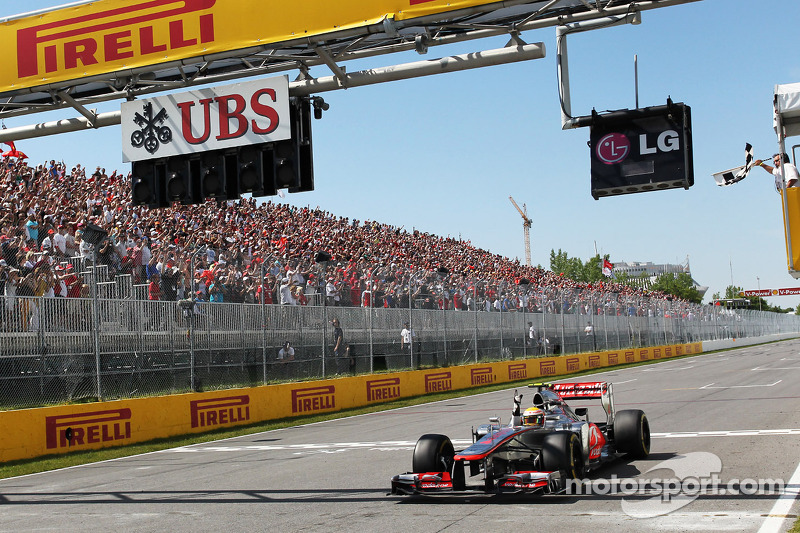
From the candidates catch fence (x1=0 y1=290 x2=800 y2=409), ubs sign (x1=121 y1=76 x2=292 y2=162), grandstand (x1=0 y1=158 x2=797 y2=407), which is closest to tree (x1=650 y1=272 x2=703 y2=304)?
grandstand (x1=0 y1=158 x2=797 y2=407)

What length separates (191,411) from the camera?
1688 cm

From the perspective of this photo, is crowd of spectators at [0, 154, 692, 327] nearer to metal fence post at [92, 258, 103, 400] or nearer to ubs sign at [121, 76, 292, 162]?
metal fence post at [92, 258, 103, 400]

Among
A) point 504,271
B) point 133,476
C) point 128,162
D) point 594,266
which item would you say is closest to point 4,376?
point 133,476

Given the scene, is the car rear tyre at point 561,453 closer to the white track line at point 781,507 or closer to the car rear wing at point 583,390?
the white track line at point 781,507

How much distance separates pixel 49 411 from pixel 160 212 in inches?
457

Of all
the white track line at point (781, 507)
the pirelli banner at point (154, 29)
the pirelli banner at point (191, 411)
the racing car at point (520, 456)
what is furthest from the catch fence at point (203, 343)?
the white track line at point (781, 507)

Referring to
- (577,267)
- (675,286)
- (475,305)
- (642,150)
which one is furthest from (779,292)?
(642,150)

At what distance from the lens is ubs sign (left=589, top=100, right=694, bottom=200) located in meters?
9.30

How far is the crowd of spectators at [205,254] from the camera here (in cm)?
1503

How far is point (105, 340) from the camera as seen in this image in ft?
50.5

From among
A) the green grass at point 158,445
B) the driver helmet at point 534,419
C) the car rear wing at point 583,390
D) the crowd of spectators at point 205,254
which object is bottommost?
the green grass at point 158,445

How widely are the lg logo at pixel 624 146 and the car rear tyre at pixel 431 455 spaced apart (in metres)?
3.65

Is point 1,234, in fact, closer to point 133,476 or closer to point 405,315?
point 133,476

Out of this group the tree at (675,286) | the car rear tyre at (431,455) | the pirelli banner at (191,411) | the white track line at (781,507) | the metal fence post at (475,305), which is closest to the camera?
the white track line at (781,507)
